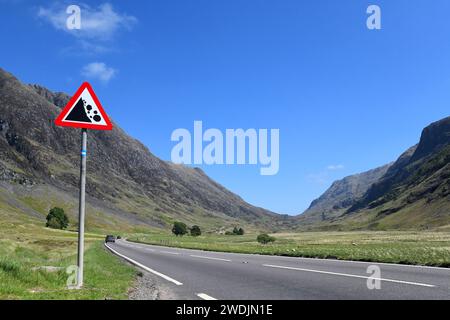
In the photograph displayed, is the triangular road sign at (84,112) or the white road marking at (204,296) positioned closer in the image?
the white road marking at (204,296)

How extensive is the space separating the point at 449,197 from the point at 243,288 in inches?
8161

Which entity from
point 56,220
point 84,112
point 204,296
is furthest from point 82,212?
point 56,220

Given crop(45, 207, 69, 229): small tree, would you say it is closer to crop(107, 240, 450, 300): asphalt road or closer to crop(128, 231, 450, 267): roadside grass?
crop(128, 231, 450, 267): roadside grass

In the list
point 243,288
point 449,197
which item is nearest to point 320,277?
point 243,288

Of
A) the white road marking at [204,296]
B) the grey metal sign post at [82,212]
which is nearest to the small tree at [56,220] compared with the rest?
the grey metal sign post at [82,212]

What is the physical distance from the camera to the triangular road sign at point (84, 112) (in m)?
10.8

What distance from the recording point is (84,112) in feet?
36.2

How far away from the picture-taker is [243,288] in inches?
481

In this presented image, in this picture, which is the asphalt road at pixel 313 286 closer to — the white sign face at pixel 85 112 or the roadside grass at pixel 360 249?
the white sign face at pixel 85 112

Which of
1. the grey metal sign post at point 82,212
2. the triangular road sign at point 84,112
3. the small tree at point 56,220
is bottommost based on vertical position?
the small tree at point 56,220

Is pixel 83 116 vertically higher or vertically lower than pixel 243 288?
higher

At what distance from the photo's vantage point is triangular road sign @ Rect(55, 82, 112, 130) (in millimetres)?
10844

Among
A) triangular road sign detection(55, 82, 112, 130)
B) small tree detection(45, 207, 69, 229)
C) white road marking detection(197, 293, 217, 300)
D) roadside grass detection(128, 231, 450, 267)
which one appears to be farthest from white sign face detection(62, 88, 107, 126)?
small tree detection(45, 207, 69, 229)
